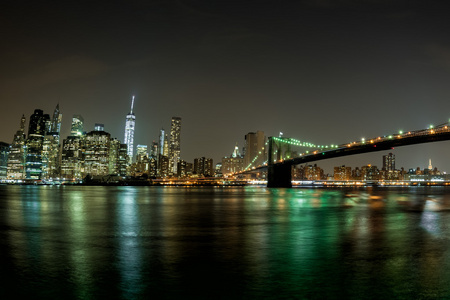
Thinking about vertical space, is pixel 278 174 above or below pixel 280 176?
above

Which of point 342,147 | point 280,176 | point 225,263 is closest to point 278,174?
point 280,176

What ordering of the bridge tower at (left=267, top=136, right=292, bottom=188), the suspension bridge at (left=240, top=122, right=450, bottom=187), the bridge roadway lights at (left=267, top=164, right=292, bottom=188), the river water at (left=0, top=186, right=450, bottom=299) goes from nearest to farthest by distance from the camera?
1. the river water at (left=0, top=186, right=450, bottom=299)
2. the suspension bridge at (left=240, top=122, right=450, bottom=187)
3. the bridge tower at (left=267, top=136, right=292, bottom=188)
4. the bridge roadway lights at (left=267, top=164, right=292, bottom=188)

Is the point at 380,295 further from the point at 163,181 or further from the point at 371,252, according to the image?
the point at 163,181

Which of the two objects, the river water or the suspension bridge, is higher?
the suspension bridge

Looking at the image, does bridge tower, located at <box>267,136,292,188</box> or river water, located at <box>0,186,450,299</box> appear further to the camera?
bridge tower, located at <box>267,136,292,188</box>

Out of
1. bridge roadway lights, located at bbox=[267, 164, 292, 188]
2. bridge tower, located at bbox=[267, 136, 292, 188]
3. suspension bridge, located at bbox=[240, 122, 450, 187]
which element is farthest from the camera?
bridge roadway lights, located at bbox=[267, 164, 292, 188]

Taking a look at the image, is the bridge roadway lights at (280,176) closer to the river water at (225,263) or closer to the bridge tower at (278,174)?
the bridge tower at (278,174)

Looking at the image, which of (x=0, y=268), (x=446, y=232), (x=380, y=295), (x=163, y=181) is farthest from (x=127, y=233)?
(x=163, y=181)

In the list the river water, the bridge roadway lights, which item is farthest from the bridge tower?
the river water

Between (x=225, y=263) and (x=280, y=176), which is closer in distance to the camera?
(x=225, y=263)

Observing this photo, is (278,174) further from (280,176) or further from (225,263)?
(225,263)

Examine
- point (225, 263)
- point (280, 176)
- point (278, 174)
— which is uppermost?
point (278, 174)

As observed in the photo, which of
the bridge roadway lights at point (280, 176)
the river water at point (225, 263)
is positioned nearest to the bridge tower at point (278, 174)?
the bridge roadway lights at point (280, 176)

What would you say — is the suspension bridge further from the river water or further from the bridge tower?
the river water
